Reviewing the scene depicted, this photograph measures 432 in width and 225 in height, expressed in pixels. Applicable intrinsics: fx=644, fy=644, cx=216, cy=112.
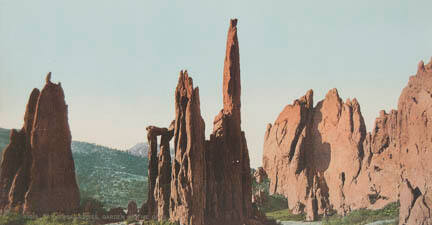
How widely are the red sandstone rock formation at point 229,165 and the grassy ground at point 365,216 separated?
1874 centimetres

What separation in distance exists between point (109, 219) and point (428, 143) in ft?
99.0

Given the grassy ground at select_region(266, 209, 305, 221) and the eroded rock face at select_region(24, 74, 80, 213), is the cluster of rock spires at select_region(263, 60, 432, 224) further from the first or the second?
the eroded rock face at select_region(24, 74, 80, 213)

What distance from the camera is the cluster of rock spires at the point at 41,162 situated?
144ft

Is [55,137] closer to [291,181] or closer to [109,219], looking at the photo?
[109,219]

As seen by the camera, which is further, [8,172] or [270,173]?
[270,173]

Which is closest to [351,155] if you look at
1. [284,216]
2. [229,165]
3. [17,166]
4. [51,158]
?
[284,216]

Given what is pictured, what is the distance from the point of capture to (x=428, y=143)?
192 feet

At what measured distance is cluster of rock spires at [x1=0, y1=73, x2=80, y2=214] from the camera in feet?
144

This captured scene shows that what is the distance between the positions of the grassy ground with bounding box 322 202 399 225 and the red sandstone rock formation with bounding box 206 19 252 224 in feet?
61.5

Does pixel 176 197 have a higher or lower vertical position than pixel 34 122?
lower

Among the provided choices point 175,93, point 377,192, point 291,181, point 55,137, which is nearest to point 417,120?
point 377,192

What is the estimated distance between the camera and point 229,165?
143 ft

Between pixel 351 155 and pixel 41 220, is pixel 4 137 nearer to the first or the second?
pixel 41 220

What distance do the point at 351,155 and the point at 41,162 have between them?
41381 millimetres
